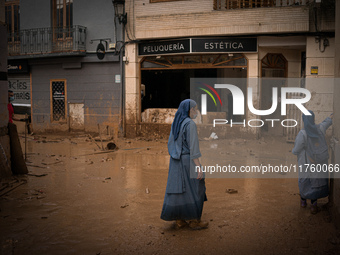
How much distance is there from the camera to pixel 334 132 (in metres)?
5.46

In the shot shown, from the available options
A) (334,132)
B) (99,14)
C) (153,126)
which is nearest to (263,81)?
(153,126)

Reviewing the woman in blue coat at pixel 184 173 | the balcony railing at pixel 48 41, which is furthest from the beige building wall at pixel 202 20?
the woman in blue coat at pixel 184 173

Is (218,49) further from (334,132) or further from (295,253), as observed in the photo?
(295,253)

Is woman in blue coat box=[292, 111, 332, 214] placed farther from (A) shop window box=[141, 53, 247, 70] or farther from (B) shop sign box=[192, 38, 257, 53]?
(A) shop window box=[141, 53, 247, 70]

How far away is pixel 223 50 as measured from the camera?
14492 millimetres

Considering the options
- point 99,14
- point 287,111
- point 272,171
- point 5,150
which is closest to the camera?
point 5,150

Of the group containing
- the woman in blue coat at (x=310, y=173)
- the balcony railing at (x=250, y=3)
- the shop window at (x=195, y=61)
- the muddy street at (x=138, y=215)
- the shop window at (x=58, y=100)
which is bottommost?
the muddy street at (x=138, y=215)

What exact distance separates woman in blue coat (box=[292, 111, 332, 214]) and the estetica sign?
29.0 feet

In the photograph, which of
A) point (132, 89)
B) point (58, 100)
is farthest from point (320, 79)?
point (58, 100)

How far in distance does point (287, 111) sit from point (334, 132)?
914cm

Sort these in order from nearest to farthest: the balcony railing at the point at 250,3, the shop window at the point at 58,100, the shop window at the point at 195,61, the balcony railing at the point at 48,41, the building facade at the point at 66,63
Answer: the balcony railing at the point at 250,3
the shop window at the point at 195,61
the building facade at the point at 66,63
the balcony railing at the point at 48,41
the shop window at the point at 58,100

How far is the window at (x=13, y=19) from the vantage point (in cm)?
1917

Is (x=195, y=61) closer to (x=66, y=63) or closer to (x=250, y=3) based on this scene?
(x=250, y=3)

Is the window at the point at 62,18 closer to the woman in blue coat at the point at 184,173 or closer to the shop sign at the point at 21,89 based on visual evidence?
the shop sign at the point at 21,89
